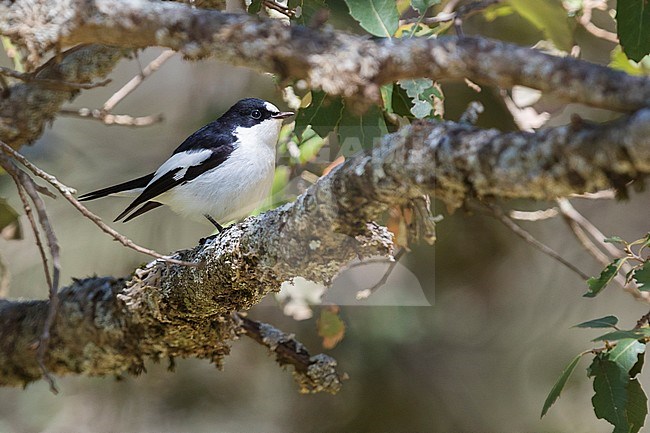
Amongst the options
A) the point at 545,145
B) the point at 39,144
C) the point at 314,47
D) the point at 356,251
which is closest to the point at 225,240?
the point at 356,251

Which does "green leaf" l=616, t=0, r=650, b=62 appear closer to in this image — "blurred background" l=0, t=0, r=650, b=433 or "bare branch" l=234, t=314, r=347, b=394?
"bare branch" l=234, t=314, r=347, b=394

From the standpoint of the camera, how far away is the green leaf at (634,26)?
6.03ft

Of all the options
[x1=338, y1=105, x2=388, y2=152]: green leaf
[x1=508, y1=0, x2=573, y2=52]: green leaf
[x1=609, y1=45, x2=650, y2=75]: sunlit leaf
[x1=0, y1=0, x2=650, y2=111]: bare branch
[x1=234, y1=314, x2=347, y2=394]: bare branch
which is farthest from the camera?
[x1=609, y1=45, x2=650, y2=75]: sunlit leaf

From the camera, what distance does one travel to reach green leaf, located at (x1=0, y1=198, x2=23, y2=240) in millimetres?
2873

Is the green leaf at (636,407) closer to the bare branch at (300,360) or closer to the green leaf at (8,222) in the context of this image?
the bare branch at (300,360)

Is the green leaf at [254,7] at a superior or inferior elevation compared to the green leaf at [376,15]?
inferior

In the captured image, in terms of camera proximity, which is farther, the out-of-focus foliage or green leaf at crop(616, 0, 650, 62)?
green leaf at crop(616, 0, 650, 62)

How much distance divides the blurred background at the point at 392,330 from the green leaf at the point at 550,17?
274cm

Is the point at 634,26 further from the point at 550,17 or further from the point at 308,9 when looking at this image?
the point at 308,9

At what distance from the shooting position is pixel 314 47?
118cm

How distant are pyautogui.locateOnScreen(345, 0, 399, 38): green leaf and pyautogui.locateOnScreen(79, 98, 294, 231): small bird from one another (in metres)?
1.40

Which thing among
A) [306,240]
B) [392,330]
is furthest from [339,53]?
[392,330]

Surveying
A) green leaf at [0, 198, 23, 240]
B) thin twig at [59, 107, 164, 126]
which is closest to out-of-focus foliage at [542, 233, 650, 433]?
thin twig at [59, 107, 164, 126]

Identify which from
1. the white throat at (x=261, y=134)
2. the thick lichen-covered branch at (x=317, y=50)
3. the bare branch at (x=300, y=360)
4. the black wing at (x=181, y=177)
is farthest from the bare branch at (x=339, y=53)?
the white throat at (x=261, y=134)
